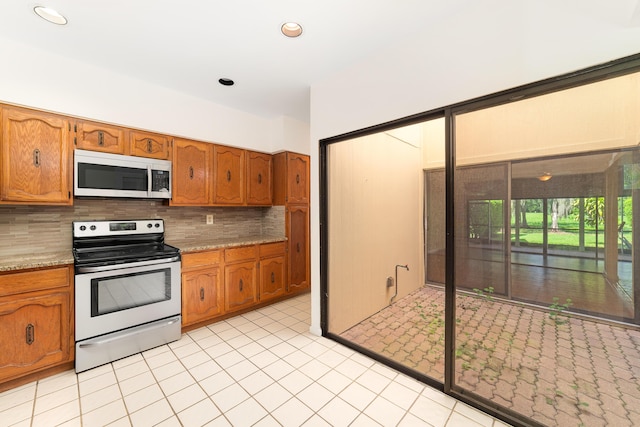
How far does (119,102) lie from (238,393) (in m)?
2.85

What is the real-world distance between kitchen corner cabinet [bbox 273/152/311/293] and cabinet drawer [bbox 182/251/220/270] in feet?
3.37

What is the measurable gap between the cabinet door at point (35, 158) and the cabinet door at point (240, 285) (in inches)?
63.6

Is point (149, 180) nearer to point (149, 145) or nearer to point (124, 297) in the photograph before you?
point (149, 145)

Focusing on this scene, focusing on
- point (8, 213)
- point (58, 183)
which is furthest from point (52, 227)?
point (58, 183)

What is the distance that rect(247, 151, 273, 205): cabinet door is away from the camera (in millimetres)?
3430

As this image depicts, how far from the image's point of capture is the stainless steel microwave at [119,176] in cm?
227

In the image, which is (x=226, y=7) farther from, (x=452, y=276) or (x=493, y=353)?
(x=493, y=353)

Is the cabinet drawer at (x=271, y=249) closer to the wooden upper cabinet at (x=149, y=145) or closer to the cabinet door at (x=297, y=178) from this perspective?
the cabinet door at (x=297, y=178)

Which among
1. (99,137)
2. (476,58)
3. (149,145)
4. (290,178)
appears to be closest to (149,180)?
(149,145)

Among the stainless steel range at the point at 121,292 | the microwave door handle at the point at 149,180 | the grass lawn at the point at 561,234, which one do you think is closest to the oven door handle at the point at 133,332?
the stainless steel range at the point at 121,292

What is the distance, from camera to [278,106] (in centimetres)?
328

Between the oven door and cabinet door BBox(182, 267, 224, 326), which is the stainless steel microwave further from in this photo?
cabinet door BBox(182, 267, 224, 326)

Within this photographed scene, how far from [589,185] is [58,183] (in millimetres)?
3745

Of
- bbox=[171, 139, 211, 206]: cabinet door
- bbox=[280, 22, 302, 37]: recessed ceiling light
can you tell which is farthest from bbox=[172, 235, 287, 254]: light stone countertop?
bbox=[280, 22, 302, 37]: recessed ceiling light
